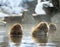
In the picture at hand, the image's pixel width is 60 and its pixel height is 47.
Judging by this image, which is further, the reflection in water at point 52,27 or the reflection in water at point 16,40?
the reflection in water at point 52,27

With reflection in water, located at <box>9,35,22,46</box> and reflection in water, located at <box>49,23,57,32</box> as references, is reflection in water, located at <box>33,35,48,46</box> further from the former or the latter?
reflection in water, located at <box>49,23,57,32</box>

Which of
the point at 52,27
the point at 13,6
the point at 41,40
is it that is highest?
the point at 13,6

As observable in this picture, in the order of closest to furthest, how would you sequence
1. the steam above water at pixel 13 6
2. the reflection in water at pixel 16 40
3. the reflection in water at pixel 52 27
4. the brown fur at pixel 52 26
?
1. the reflection in water at pixel 16 40
2. the reflection in water at pixel 52 27
3. the brown fur at pixel 52 26
4. the steam above water at pixel 13 6

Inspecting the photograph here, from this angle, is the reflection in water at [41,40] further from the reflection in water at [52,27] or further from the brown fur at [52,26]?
the brown fur at [52,26]

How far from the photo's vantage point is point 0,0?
533 cm

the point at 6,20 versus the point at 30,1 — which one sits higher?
the point at 30,1

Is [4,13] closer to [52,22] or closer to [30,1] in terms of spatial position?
[30,1]

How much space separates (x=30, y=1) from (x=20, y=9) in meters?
0.29

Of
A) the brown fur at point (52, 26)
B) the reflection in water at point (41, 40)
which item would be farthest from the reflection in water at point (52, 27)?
→ the reflection in water at point (41, 40)

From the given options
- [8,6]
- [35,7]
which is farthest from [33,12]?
[8,6]

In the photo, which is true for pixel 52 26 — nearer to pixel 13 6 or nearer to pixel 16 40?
pixel 13 6

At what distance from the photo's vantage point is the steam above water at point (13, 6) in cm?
531

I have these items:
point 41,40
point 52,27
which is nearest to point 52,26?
point 52,27

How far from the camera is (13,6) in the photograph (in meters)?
5.36
